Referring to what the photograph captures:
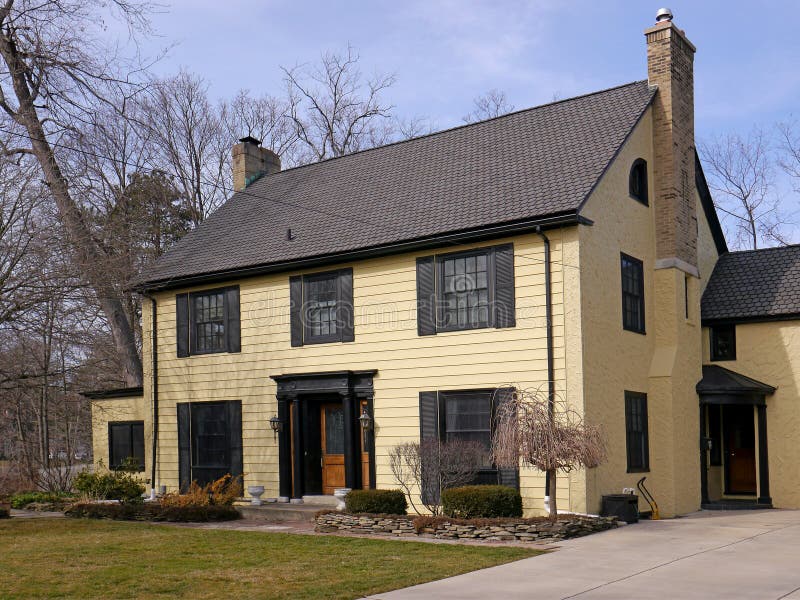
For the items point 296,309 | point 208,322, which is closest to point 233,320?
point 208,322

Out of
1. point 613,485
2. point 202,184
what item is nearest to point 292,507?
point 613,485

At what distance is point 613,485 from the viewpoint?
52.9 ft

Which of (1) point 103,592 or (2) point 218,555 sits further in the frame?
(2) point 218,555

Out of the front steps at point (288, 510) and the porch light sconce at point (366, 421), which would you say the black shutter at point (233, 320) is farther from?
the porch light sconce at point (366, 421)

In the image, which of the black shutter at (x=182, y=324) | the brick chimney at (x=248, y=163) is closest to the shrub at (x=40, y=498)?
the black shutter at (x=182, y=324)

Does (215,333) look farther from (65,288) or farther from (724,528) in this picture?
(724,528)

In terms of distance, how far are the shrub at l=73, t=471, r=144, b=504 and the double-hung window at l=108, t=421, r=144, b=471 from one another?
6.33 feet

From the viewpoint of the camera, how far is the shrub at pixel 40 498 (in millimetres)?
20719

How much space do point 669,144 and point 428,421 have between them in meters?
7.26

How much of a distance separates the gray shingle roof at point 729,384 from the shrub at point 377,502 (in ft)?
22.8

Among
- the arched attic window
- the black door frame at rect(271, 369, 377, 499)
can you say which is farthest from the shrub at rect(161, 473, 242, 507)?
the arched attic window

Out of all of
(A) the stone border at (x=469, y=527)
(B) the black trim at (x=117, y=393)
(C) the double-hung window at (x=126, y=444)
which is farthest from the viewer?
(B) the black trim at (x=117, y=393)

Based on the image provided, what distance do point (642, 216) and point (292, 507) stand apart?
29.0ft

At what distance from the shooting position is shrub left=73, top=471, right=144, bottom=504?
758 inches
